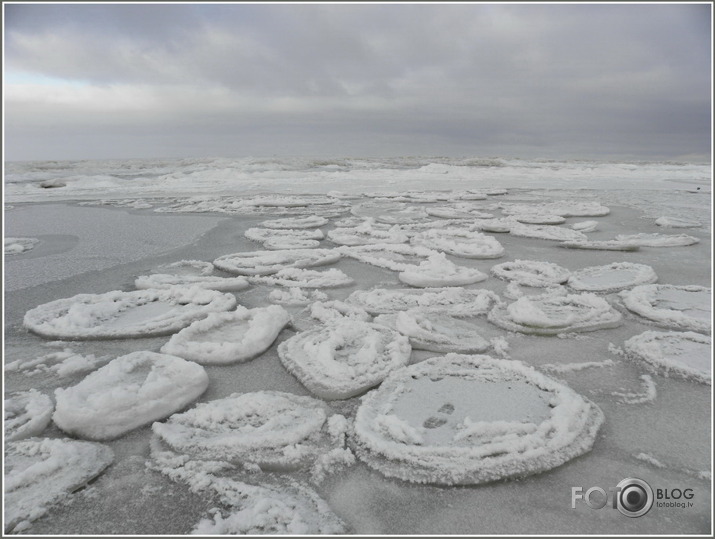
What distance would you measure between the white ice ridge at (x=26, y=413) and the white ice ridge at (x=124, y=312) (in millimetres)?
473

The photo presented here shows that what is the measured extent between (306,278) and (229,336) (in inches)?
35.9

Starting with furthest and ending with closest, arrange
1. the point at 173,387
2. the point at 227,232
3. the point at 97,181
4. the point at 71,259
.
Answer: the point at 97,181 < the point at 227,232 < the point at 71,259 < the point at 173,387

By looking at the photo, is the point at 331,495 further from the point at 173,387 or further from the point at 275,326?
the point at 275,326

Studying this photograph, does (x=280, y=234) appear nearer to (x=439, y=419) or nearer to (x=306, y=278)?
(x=306, y=278)

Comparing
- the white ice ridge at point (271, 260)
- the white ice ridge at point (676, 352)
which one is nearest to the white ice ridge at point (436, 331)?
the white ice ridge at point (676, 352)

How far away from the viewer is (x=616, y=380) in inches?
60.4

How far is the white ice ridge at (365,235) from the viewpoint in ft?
12.9

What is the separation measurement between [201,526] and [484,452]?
0.71 metres

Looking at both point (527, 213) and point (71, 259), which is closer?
point (71, 259)

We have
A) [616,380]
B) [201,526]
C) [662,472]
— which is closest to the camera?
[201,526]

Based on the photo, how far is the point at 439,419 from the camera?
51.8 inches

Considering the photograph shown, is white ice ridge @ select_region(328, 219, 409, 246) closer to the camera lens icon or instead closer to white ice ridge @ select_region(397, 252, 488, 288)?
white ice ridge @ select_region(397, 252, 488, 288)

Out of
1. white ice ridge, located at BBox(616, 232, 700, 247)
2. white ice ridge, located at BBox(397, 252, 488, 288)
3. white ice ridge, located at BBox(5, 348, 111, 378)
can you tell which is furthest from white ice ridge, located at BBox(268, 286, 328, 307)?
white ice ridge, located at BBox(616, 232, 700, 247)

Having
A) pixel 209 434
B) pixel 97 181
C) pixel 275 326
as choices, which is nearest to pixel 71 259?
pixel 275 326
